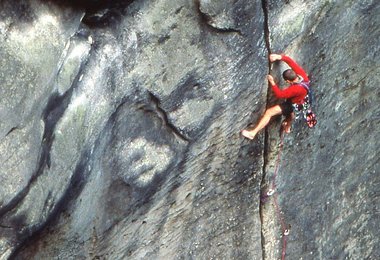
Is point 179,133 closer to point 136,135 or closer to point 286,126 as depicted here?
point 136,135

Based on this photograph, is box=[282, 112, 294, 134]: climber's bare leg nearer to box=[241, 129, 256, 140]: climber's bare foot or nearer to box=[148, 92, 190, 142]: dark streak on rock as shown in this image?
→ box=[241, 129, 256, 140]: climber's bare foot

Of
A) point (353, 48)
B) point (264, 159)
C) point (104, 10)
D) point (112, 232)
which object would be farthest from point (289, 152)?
point (104, 10)

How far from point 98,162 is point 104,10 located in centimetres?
141

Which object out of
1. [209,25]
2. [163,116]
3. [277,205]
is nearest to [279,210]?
[277,205]

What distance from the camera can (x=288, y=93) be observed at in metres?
10.1

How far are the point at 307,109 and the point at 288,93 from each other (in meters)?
0.46

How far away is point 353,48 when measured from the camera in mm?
10422

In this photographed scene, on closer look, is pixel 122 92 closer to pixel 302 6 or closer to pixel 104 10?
pixel 104 10

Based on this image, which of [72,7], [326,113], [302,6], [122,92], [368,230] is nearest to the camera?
[72,7]

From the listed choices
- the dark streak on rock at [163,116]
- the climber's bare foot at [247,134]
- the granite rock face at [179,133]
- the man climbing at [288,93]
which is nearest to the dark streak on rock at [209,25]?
the granite rock face at [179,133]

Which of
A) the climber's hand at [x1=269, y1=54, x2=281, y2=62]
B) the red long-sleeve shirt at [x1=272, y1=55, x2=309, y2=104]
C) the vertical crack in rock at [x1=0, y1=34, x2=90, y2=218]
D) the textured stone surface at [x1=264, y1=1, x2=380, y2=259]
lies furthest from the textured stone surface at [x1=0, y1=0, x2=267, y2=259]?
the textured stone surface at [x1=264, y1=1, x2=380, y2=259]

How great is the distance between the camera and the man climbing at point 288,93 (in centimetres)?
1000

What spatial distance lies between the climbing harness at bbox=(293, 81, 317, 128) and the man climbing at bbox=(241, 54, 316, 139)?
0.01m

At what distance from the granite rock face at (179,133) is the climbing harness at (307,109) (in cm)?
12
